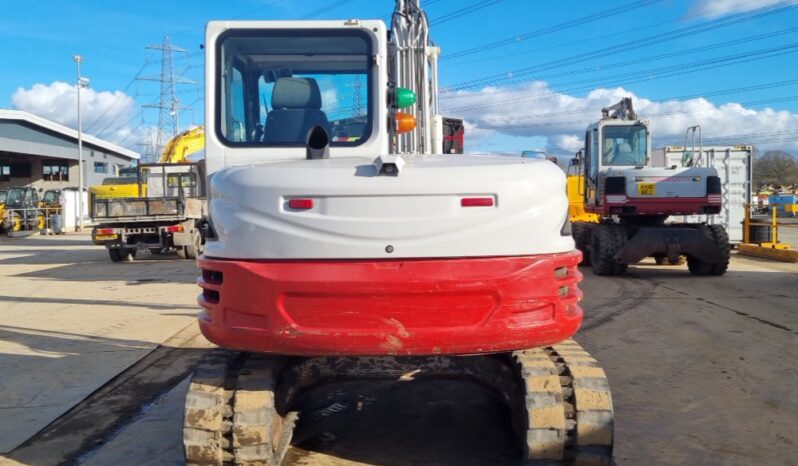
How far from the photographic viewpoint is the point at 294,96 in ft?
15.7

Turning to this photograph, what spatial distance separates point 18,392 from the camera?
596 centimetres

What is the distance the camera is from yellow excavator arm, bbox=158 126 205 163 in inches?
850

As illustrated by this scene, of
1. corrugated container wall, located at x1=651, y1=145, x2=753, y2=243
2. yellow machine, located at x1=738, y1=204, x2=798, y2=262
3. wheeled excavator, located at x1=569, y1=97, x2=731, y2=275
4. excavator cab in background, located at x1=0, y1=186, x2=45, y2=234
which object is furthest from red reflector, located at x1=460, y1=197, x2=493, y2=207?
excavator cab in background, located at x1=0, y1=186, x2=45, y2=234

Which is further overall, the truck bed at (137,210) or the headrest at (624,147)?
the truck bed at (137,210)

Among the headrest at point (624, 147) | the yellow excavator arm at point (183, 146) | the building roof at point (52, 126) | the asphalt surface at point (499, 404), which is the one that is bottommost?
the asphalt surface at point (499, 404)

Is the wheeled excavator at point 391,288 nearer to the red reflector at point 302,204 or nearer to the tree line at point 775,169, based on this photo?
the red reflector at point 302,204

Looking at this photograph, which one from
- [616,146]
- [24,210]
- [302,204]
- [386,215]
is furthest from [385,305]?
[24,210]

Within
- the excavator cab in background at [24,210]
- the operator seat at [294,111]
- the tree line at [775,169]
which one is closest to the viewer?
the operator seat at [294,111]

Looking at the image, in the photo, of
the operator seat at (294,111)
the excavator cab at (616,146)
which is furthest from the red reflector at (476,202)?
the excavator cab at (616,146)

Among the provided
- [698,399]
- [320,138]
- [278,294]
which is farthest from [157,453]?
[698,399]

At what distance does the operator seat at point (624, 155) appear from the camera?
1421 centimetres

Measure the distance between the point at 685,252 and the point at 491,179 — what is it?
10650 mm

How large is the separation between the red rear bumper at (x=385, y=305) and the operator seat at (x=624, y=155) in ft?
37.9

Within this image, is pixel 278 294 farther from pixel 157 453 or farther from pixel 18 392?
pixel 18 392
